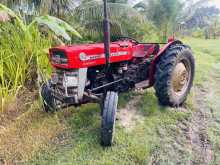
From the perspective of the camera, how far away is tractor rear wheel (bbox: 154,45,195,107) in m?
3.89

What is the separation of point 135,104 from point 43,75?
4.76 feet

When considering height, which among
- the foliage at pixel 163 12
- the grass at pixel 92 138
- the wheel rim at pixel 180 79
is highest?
the foliage at pixel 163 12

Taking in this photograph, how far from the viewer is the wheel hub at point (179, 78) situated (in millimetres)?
4141

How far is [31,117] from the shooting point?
3.78 m

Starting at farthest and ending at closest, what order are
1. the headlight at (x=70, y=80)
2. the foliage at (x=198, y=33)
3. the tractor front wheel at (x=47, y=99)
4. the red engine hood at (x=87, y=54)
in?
the foliage at (x=198, y=33), the tractor front wheel at (x=47, y=99), the headlight at (x=70, y=80), the red engine hood at (x=87, y=54)

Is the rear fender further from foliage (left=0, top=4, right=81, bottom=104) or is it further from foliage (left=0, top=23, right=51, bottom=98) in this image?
foliage (left=0, top=23, right=51, bottom=98)

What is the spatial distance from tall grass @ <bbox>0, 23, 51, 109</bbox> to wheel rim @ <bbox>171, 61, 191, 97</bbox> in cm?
198

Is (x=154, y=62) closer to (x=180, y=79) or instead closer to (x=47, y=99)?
(x=180, y=79)

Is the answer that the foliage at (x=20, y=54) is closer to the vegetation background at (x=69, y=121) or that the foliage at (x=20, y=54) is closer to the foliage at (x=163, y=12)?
the vegetation background at (x=69, y=121)

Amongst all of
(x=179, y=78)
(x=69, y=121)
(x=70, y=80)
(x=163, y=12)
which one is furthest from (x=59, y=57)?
(x=163, y=12)

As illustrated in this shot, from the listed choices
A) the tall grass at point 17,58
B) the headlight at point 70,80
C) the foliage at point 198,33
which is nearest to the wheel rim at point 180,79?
the headlight at point 70,80

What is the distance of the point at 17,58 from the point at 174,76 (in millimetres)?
2290

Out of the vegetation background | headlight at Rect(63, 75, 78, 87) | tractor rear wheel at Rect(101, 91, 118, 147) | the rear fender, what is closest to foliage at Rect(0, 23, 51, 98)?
the vegetation background

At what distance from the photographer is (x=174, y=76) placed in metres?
4.10
